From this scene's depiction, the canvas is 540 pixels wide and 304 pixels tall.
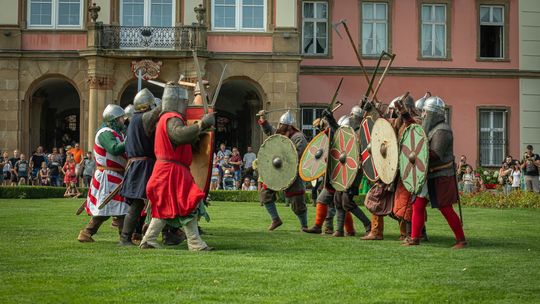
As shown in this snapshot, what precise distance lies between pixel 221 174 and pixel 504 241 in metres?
18.9

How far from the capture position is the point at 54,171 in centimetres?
3152

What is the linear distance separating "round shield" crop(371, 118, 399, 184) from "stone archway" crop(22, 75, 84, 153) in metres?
21.8

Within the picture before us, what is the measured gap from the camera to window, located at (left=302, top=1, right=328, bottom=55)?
36281mm

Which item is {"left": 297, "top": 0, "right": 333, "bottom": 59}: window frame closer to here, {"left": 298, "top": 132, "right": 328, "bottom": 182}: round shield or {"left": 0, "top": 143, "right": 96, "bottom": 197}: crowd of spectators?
{"left": 0, "top": 143, "right": 96, "bottom": 197}: crowd of spectators

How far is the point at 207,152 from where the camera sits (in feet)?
39.1

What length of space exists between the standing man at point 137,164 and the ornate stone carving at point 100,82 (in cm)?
2051

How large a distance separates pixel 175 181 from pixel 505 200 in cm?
1487

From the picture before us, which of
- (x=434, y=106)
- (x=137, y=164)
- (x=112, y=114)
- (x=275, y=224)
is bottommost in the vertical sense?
(x=275, y=224)

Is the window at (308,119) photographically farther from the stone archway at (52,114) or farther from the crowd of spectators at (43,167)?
the crowd of spectators at (43,167)

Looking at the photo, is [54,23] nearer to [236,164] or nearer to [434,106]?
[236,164]

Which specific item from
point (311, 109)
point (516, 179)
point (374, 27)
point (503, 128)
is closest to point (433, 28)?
point (374, 27)

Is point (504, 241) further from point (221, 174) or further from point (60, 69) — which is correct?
point (60, 69)

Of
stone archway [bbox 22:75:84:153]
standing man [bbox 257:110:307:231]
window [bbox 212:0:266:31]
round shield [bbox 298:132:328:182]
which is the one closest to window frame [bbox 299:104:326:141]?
window [bbox 212:0:266:31]

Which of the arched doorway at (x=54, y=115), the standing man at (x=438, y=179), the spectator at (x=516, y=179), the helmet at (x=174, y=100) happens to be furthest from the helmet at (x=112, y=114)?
the arched doorway at (x=54, y=115)
